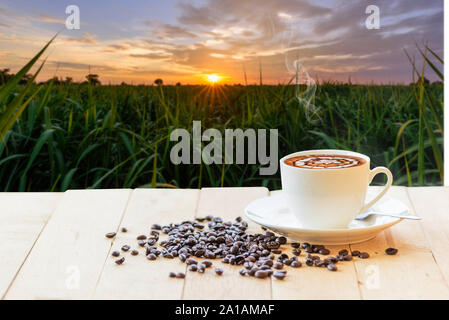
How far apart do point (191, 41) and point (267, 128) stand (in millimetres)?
343

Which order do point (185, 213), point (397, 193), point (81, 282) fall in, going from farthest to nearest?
point (397, 193) < point (185, 213) < point (81, 282)

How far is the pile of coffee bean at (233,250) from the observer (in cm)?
70

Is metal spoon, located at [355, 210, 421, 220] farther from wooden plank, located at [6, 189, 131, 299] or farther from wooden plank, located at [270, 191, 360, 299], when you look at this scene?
wooden plank, located at [6, 189, 131, 299]

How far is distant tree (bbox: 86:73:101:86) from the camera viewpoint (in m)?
1.56

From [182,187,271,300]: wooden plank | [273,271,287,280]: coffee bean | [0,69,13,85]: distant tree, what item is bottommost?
[182,187,271,300]: wooden plank

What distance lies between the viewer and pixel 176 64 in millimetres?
1538

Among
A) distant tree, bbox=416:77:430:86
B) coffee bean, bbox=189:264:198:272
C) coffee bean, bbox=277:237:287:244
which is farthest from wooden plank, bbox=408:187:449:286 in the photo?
distant tree, bbox=416:77:430:86

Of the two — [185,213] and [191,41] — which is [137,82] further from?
[185,213]

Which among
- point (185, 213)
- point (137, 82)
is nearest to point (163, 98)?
point (137, 82)

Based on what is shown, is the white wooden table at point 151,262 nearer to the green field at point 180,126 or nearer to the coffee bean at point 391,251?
the coffee bean at point 391,251

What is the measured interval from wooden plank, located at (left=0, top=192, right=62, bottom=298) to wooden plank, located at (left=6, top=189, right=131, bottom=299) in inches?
0.5

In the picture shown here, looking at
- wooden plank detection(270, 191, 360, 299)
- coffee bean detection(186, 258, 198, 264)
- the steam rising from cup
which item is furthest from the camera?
the steam rising from cup

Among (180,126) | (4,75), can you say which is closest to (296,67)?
(180,126)

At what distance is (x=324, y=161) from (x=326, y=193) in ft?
0.22
